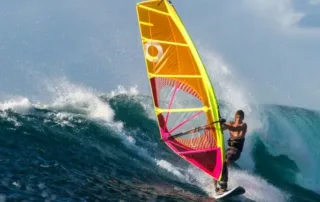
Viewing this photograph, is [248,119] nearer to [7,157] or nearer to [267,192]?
[267,192]

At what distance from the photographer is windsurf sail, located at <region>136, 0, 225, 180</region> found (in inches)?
333

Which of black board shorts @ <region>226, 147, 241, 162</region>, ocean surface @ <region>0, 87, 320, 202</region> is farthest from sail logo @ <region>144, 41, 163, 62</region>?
black board shorts @ <region>226, 147, 241, 162</region>

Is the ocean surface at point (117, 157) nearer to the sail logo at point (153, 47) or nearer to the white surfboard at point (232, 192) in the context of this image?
the white surfboard at point (232, 192)

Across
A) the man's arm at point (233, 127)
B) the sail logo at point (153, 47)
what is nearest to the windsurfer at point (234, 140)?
the man's arm at point (233, 127)

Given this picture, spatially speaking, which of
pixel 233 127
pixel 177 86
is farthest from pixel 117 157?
pixel 233 127

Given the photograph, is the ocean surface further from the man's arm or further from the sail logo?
the sail logo

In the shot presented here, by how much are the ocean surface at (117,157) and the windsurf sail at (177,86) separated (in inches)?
25.7

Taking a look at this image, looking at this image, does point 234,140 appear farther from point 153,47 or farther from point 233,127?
point 153,47

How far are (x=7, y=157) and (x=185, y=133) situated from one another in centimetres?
320

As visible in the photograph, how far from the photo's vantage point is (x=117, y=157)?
30.1 feet

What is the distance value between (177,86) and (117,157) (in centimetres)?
187

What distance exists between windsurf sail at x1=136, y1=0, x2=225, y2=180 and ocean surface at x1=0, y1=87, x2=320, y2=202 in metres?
0.65

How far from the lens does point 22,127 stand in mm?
9234

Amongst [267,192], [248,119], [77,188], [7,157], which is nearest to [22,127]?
[7,157]
